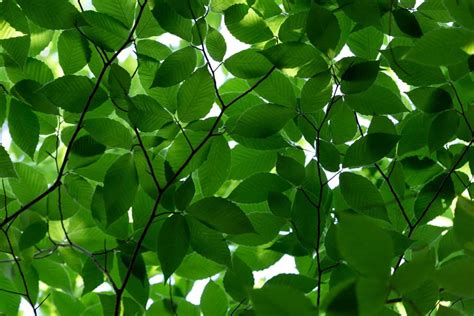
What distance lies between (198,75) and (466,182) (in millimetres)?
763

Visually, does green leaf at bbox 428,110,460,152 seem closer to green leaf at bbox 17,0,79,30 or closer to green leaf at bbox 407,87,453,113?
green leaf at bbox 407,87,453,113

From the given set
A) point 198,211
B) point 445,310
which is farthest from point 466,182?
point 445,310

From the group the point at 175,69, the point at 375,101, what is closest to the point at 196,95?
the point at 175,69

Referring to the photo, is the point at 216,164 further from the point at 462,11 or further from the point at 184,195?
the point at 462,11

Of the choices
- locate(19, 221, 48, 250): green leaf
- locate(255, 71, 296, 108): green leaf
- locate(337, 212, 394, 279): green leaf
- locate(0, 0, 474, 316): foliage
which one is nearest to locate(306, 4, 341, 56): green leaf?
locate(0, 0, 474, 316): foliage

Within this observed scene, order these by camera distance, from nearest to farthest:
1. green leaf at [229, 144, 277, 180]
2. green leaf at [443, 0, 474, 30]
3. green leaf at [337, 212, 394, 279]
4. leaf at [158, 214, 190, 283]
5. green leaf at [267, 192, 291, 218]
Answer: green leaf at [337, 212, 394, 279] < green leaf at [443, 0, 474, 30] < leaf at [158, 214, 190, 283] < green leaf at [267, 192, 291, 218] < green leaf at [229, 144, 277, 180]

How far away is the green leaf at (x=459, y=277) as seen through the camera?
3.10 ft

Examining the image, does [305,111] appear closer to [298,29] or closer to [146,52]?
[298,29]

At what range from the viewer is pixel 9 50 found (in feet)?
5.94

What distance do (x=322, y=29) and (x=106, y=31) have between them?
527 millimetres

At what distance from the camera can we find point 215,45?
1856mm

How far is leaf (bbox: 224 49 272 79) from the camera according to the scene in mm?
1840

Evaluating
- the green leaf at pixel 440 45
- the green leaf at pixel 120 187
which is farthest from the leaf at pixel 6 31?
the green leaf at pixel 440 45

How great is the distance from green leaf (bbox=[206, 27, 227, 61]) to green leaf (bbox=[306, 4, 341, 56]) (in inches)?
9.4
